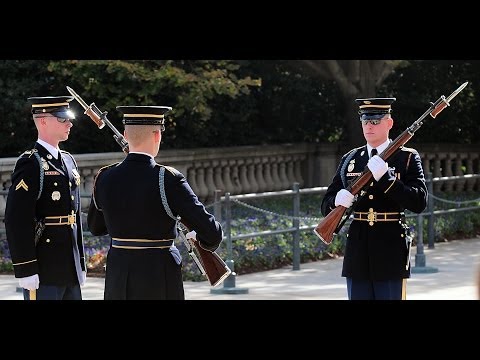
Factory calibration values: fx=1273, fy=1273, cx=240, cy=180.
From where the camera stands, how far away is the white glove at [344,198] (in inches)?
284

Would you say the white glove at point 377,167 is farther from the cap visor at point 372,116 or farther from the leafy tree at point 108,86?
the leafy tree at point 108,86

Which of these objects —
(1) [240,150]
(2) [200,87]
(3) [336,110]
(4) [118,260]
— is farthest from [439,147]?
(4) [118,260]

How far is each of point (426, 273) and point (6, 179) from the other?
465 cm

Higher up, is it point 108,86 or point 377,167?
point 108,86

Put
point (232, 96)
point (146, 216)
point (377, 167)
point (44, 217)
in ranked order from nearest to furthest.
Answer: point (146, 216) < point (377, 167) < point (44, 217) < point (232, 96)

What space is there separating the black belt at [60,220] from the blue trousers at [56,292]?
36 centimetres

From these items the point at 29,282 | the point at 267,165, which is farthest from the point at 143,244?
the point at 267,165

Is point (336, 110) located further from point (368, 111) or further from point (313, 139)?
point (368, 111)

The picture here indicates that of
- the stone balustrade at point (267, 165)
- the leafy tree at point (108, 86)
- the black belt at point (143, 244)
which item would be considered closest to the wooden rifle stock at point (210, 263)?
the black belt at point (143, 244)

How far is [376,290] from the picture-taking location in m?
7.38

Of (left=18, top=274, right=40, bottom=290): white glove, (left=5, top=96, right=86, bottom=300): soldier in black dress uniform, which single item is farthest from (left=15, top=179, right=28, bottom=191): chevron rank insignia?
(left=18, top=274, right=40, bottom=290): white glove

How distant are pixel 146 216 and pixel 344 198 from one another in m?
1.46

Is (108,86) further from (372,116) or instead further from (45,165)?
(372,116)

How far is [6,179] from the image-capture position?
1360 centimetres
